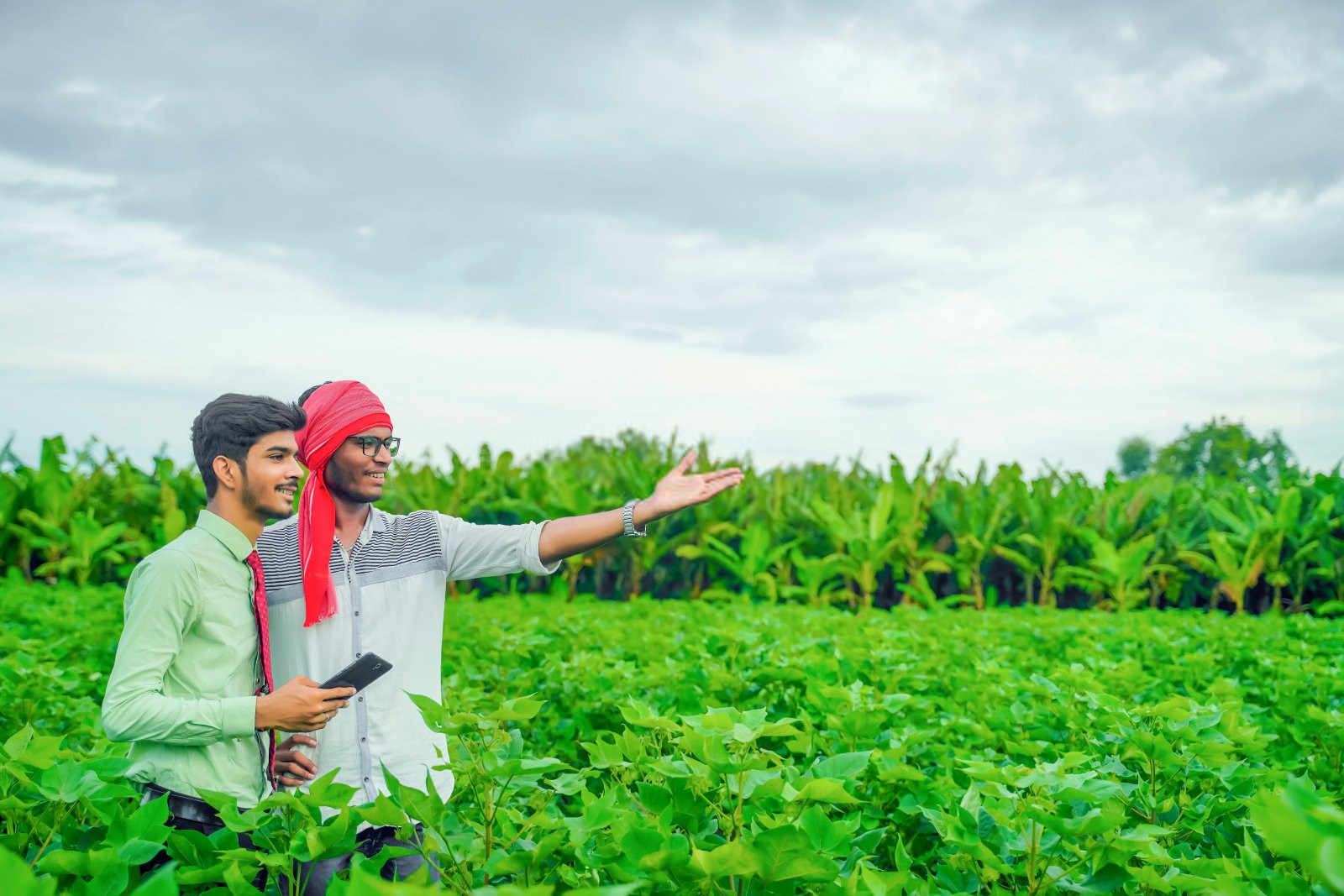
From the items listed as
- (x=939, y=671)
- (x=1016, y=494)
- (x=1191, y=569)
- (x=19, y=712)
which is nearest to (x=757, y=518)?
(x=1016, y=494)

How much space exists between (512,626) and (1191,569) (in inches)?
296

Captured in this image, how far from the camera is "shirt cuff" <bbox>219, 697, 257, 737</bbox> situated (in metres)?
2.11

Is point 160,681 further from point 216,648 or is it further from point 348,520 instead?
point 348,520

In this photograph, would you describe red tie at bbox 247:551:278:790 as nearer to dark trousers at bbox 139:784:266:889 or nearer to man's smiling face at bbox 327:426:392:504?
dark trousers at bbox 139:784:266:889

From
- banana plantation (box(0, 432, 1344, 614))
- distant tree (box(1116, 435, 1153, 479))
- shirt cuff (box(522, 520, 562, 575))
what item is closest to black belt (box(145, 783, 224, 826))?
shirt cuff (box(522, 520, 562, 575))

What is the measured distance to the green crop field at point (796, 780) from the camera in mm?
1489

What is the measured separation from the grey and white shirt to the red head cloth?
0.19 feet

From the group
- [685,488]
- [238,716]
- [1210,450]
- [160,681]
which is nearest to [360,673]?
[238,716]

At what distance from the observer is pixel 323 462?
8.60 ft

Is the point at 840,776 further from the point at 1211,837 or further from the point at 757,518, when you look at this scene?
the point at 757,518

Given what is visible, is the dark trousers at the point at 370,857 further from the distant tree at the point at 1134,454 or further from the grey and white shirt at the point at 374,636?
the distant tree at the point at 1134,454

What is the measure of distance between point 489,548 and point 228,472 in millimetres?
716

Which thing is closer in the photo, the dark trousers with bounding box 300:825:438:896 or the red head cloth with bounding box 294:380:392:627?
the dark trousers with bounding box 300:825:438:896

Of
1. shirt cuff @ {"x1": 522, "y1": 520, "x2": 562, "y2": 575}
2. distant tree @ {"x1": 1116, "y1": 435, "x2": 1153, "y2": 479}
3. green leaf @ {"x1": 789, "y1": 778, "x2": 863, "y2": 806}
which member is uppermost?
distant tree @ {"x1": 1116, "y1": 435, "x2": 1153, "y2": 479}
